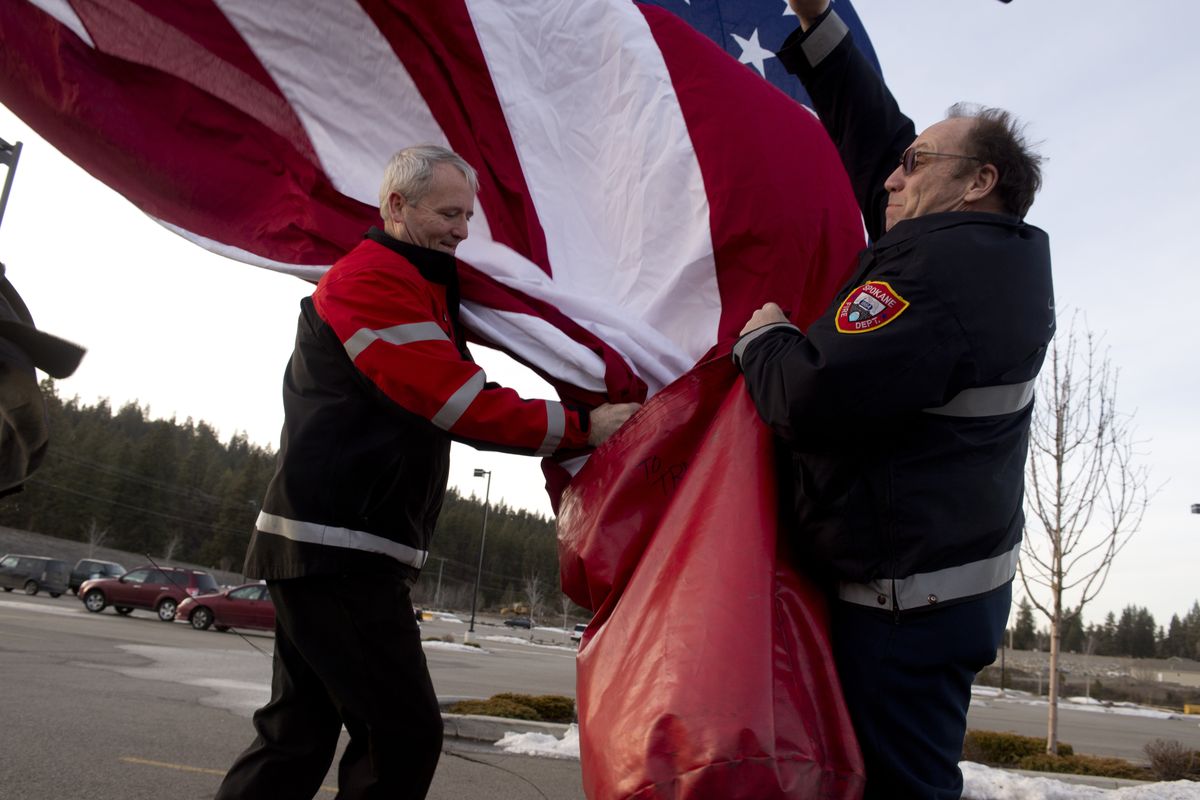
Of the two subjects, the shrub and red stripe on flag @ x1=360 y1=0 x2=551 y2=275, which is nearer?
red stripe on flag @ x1=360 y1=0 x2=551 y2=275

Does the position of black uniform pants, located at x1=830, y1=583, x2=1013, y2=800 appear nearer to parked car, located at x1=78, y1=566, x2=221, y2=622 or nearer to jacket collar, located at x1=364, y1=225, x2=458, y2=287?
jacket collar, located at x1=364, y1=225, x2=458, y2=287

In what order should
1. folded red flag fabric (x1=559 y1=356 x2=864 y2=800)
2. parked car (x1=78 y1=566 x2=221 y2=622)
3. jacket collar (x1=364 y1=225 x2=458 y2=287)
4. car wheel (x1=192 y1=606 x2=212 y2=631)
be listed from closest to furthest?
folded red flag fabric (x1=559 y1=356 x2=864 y2=800) < jacket collar (x1=364 y1=225 x2=458 y2=287) < car wheel (x1=192 y1=606 x2=212 y2=631) < parked car (x1=78 y1=566 x2=221 y2=622)

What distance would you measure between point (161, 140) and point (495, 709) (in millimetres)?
5983

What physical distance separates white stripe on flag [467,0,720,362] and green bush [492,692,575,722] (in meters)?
6.53

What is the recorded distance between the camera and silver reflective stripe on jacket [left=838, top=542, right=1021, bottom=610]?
5.59ft

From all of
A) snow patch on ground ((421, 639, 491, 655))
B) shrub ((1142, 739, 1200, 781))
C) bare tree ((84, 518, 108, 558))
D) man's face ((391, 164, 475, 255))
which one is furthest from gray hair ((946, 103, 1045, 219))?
bare tree ((84, 518, 108, 558))

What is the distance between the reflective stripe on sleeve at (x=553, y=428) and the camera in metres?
2.27

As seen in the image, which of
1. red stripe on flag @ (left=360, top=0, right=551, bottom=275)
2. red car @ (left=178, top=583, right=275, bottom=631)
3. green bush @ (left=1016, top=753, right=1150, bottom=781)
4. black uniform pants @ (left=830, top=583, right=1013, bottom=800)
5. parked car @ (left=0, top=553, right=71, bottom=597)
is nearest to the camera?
black uniform pants @ (left=830, top=583, right=1013, bottom=800)

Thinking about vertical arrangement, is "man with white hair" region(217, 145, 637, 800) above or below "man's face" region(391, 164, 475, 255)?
below

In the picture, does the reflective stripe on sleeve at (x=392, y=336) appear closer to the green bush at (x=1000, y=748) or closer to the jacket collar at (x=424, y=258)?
the jacket collar at (x=424, y=258)

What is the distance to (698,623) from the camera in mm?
1665

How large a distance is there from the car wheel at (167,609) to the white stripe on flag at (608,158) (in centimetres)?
2185

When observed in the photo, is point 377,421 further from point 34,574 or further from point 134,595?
point 34,574

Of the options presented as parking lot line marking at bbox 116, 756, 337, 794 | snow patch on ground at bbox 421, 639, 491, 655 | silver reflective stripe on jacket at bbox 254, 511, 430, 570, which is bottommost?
snow patch on ground at bbox 421, 639, 491, 655
